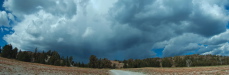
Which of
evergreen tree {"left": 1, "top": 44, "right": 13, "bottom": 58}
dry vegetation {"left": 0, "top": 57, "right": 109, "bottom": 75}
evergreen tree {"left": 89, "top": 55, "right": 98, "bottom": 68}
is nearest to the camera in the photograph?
dry vegetation {"left": 0, "top": 57, "right": 109, "bottom": 75}

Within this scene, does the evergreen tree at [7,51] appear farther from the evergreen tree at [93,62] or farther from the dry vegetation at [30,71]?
the dry vegetation at [30,71]

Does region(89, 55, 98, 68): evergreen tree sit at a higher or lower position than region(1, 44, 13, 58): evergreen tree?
lower

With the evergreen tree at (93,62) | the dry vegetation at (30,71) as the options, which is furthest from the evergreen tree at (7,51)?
the dry vegetation at (30,71)

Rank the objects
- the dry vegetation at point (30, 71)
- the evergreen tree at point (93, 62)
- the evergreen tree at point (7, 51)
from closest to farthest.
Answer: the dry vegetation at point (30, 71) → the evergreen tree at point (7, 51) → the evergreen tree at point (93, 62)

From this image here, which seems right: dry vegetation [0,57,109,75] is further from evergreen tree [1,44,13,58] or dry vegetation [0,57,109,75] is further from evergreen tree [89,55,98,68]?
evergreen tree [1,44,13,58]

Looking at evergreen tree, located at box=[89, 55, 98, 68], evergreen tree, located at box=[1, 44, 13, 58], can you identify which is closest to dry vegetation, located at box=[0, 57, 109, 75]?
evergreen tree, located at box=[89, 55, 98, 68]

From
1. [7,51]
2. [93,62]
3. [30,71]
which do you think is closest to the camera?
[30,71]

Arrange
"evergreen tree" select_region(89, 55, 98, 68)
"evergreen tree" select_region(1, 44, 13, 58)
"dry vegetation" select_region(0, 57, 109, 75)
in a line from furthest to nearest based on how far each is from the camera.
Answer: "evergreen tree" select_region(89, 55, 98, 68) < "evergreen tree" select_region(1, 44, 13, 58) < "dry vegetation" select_region(0, 57, 109, 75)

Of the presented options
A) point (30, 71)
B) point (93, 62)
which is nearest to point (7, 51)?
point (93, 62)

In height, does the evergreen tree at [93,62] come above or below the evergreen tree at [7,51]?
below

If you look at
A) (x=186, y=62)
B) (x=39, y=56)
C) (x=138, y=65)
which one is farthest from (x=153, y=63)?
(x=39, y=56)

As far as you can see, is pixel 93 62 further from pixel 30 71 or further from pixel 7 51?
pixel 30 71

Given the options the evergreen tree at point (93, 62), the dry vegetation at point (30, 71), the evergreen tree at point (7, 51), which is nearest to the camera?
the dry vegetation at point (30, 71)

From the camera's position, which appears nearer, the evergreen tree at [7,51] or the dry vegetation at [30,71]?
the dry vegetation at [30,71]
